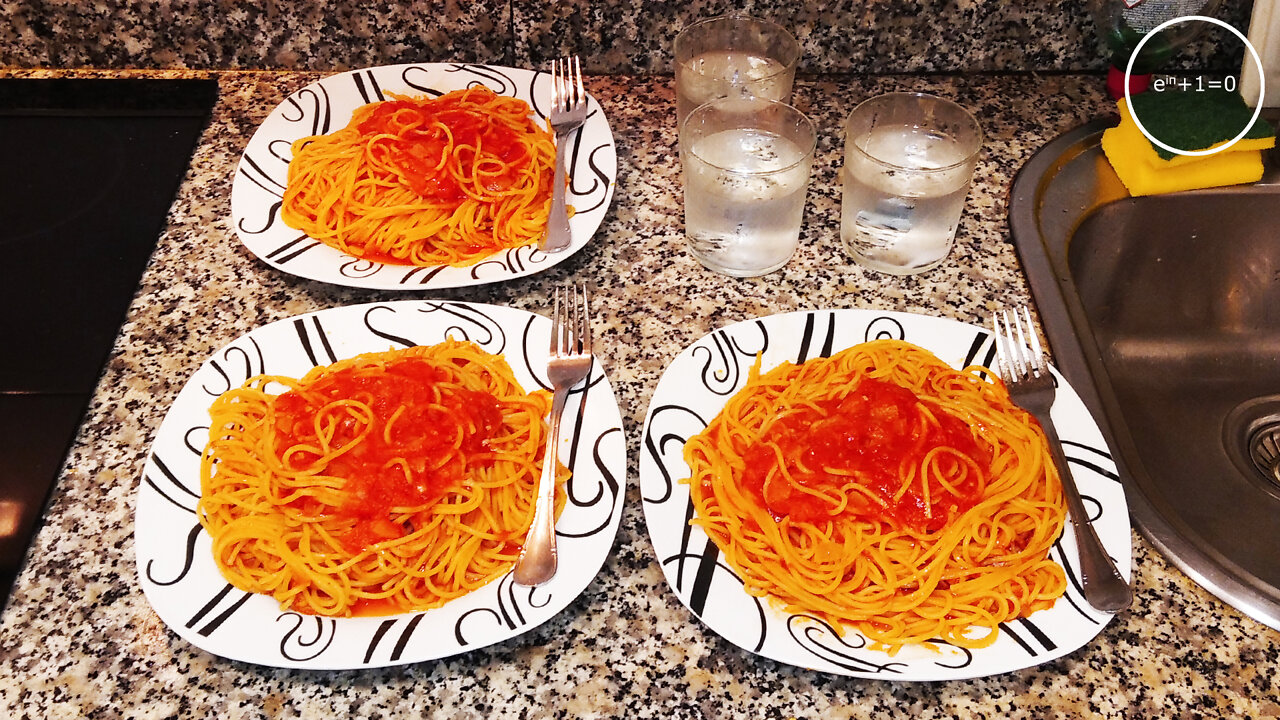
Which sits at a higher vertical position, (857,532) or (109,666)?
(857,532)

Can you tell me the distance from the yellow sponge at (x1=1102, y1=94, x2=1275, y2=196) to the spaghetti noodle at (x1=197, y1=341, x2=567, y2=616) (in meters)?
1.05

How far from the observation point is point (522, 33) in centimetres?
171

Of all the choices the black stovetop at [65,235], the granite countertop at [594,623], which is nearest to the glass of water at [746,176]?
the granite countertop at [594,623]

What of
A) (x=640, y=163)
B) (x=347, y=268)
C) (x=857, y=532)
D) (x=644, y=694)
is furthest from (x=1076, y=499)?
(x=347, y=268)

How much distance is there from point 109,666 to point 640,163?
1.07 metres

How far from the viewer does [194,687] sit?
996mm

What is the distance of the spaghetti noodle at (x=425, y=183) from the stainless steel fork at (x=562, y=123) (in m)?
0.03

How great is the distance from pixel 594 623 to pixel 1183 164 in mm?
1204

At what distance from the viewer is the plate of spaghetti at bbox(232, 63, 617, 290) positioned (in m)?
1.36

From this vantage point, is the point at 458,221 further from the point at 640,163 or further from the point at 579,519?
the point at 579,519

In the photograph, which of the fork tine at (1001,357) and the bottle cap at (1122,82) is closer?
the fork tine at (1001,357)

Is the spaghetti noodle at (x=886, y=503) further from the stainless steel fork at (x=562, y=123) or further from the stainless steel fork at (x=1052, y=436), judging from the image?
the stainless steel fork at (x=562, y=123)

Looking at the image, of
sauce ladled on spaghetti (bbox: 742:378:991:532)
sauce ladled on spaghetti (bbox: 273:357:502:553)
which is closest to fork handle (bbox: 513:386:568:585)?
sauce ladled on spaghetti (bbox: 273:357:502:553)

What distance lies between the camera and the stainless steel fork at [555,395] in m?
1.01
